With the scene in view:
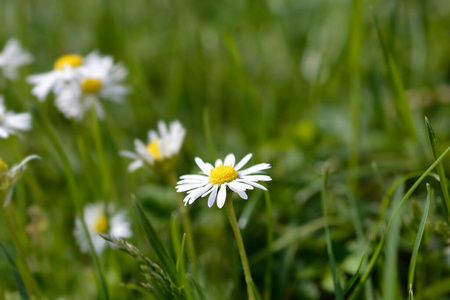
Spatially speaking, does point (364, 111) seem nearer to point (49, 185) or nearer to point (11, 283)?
point (49, 185)

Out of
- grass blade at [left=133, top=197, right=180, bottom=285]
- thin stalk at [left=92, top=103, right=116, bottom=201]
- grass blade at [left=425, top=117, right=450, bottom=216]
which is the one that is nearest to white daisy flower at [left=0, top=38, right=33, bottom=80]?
thin stalk at [left=92, top=103, right=116, bottom=201]

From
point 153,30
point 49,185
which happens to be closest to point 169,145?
point 49,185

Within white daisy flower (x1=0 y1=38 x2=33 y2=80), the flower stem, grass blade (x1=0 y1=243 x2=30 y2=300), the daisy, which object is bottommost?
the flower stem

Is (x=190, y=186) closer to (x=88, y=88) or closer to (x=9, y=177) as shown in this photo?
(x=9, y=177)

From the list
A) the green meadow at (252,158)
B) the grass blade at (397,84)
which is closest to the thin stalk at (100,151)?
the green meadow at (252,158)

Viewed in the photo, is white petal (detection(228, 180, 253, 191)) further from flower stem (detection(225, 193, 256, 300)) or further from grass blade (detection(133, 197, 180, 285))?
grass blade (detection(133, 197, 180, 285))
